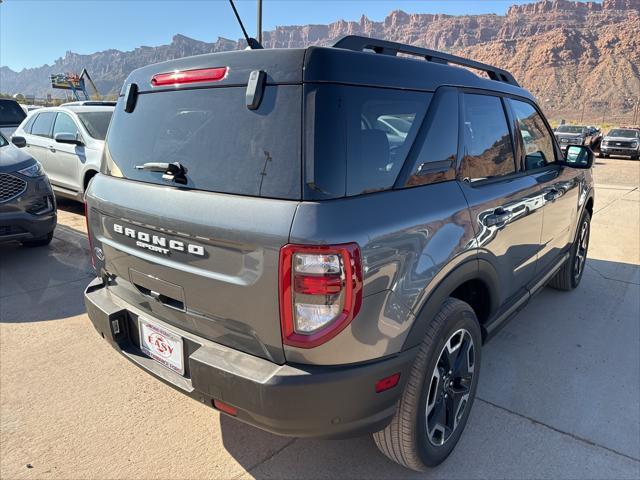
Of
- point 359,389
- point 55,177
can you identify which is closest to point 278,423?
point 359,389

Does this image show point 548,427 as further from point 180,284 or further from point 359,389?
point 180,284

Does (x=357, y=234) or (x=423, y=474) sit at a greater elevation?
(x=357, y=234)

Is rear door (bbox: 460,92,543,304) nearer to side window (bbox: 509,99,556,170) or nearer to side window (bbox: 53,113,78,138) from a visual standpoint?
side window (bbox: 509,99,556,170)

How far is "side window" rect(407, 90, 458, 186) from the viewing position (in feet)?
7.00

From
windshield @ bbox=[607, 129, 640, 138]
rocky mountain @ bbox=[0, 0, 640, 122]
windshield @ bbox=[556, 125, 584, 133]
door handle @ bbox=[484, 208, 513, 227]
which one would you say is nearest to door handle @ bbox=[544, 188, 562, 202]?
door handle @ bbox=[484, 208, 513, 227]

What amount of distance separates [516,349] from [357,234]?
2.46 m

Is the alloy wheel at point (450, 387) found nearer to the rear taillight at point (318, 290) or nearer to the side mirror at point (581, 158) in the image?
the rear taillight at point (318, 290)

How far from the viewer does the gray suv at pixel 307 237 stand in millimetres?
1727

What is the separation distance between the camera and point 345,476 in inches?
90.7

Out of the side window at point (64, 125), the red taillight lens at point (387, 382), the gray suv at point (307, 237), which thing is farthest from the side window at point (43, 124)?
the red taillight lens at point (387, 382)

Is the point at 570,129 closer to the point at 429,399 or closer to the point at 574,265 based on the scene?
the point at 574,265

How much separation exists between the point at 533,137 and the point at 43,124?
8.03 meters

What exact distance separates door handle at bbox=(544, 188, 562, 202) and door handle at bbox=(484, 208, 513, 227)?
782 millimetres

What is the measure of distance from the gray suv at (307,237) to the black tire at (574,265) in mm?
2237
